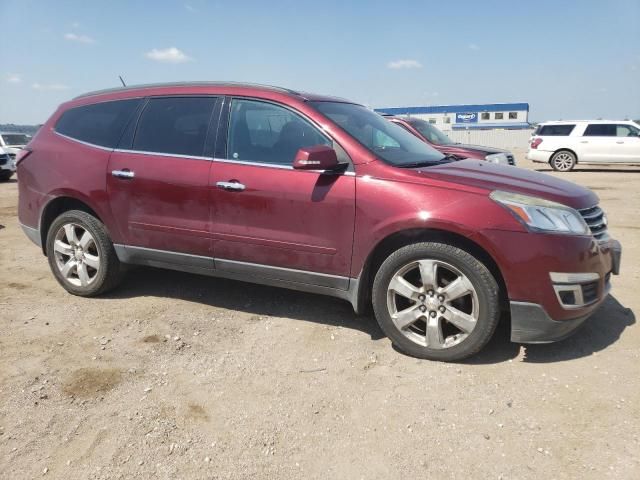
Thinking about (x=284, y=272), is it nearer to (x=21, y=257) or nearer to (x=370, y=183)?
(x=370, y=183)

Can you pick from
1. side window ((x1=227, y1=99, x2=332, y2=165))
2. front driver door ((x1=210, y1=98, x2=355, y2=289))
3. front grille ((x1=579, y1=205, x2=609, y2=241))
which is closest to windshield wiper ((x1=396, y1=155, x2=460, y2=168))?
front driver door ((x1=210, y1=98, x2=355, y2=289))

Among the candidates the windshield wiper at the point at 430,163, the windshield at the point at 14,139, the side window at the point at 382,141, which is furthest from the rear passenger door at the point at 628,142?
the windshield at the point at 14,139

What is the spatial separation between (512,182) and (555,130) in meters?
16.5

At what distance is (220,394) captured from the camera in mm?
2938

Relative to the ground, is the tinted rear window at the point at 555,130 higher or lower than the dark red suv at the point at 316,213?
higher

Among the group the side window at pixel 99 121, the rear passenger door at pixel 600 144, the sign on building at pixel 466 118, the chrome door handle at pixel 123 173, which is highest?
the sign on building at pixel 466 118

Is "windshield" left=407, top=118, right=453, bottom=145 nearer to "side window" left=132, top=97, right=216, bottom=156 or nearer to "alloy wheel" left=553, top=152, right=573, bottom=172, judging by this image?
"side window" left=132, top=97, right=216, bottom=156

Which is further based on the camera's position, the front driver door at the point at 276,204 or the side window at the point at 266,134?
the side window at the point at 266,134

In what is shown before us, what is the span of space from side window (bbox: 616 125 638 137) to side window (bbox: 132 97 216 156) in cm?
Answer: 1721

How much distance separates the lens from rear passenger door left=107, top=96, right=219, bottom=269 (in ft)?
12.6

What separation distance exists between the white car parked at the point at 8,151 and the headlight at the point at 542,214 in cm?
1540

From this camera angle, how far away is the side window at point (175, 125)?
155 inches

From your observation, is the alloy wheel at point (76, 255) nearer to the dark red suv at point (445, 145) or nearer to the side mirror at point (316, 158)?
the side mirror at point (316, 158)

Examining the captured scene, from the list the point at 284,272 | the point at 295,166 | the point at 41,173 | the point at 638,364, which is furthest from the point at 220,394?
the point at 41,173
